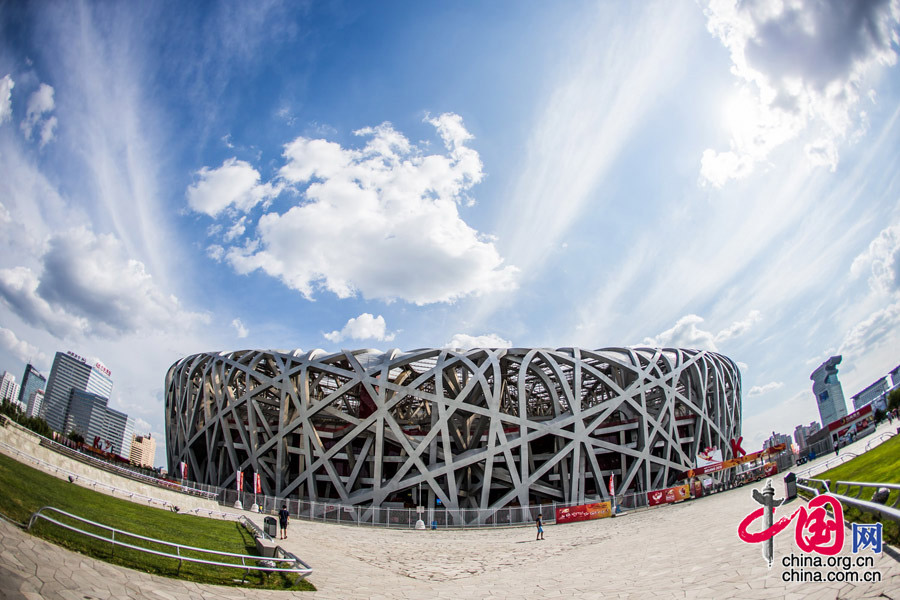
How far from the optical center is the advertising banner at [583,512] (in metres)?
28.0

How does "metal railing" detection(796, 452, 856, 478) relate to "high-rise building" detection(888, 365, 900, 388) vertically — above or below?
below

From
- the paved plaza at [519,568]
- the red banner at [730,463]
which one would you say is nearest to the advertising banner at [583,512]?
the paved plaza at [519,568]

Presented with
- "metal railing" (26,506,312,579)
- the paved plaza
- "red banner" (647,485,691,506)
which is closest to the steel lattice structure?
"red banner" (647,485,691,506)

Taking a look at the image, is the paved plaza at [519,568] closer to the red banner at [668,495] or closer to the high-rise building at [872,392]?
the red banner at [668,495]

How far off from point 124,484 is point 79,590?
2199 cm

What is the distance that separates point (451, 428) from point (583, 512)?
13.2m

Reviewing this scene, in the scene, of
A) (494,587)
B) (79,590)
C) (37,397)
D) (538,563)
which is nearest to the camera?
(79,590)

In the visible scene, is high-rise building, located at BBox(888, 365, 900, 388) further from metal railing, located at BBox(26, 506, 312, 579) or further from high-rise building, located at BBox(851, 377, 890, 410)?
metal railing, located at BBox(26, 506, 312, 579)

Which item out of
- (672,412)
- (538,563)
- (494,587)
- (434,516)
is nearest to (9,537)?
(494,587)

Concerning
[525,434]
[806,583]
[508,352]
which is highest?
[508,352]

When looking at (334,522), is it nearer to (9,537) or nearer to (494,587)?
(494,587)

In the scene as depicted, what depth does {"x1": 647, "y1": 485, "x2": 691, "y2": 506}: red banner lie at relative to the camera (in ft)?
101

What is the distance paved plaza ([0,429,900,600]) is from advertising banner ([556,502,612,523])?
4.83 m

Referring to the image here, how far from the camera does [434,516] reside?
30.2 metres
